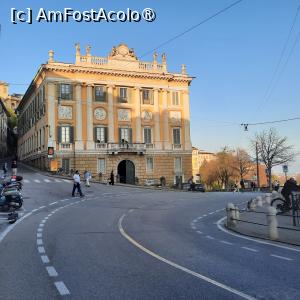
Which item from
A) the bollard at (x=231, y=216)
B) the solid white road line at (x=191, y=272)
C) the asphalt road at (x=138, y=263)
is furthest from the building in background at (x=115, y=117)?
the solid white road line at (x=191, y=272)

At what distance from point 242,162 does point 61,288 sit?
288 ft

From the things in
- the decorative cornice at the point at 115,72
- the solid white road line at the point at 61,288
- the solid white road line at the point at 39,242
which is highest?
the decorative cornice at the point at 115,72

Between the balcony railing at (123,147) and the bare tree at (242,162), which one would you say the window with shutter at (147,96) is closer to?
the balcony railing at (123,147)

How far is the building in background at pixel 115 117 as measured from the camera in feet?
192

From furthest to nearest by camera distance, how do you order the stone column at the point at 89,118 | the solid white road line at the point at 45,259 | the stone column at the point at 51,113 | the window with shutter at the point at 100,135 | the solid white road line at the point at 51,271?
the window with shutter at the point at 100,135 < the stone column at the point at 89,118 < the stone column at the point at 51,113 < the solid white road line at the point at 45,259 < the solid white road line at the point at 51,271

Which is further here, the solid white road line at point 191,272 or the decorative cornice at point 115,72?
the decorative cornice at point 115,72

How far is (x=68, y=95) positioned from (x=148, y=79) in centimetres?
1135

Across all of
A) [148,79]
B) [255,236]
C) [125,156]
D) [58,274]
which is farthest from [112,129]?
[58,274]

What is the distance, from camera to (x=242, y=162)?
92.4m

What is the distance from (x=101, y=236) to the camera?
13305 millimetres

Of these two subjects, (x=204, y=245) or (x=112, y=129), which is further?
(x=112, y=129)

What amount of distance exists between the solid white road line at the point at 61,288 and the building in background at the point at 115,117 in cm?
5015

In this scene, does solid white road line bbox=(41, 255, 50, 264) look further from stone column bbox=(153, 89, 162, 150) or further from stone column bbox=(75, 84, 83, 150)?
stone column bbox=(153, 89, 162, 150)

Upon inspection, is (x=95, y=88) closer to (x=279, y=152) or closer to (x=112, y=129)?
(x=112, y=129)
